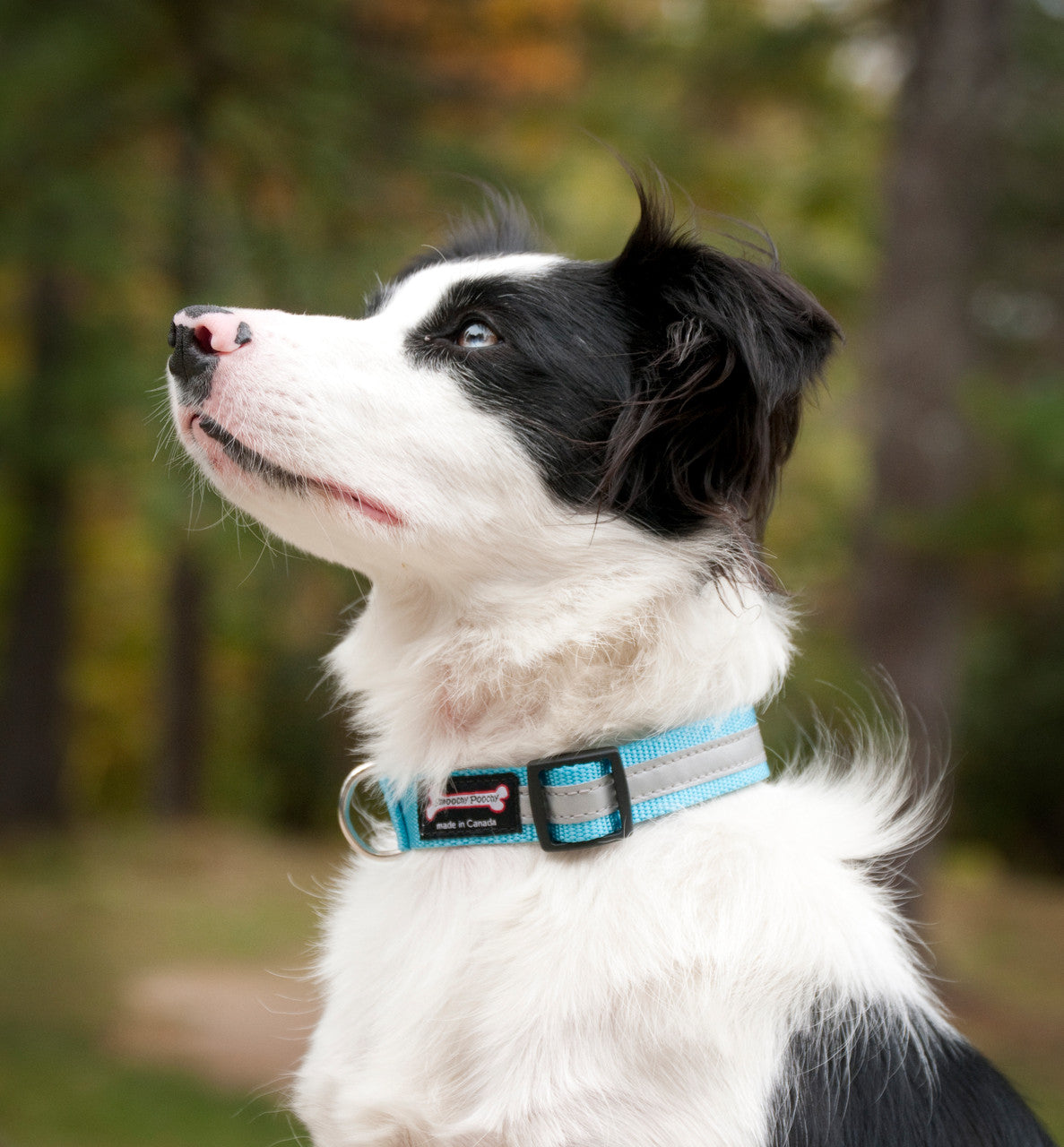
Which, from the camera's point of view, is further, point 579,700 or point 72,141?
point 72,141

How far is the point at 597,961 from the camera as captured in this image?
188cm

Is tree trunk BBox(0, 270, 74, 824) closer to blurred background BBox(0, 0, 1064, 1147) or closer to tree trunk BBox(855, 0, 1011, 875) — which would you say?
blurred background BBox(0, 0, 1064, 1147)

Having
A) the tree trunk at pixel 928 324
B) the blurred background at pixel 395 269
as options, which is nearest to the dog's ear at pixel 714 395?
the blurred background at pixel 395 269

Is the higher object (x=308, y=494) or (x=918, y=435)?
(x=308, y=494)

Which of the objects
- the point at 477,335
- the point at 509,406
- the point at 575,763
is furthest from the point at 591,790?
the point at 477,335

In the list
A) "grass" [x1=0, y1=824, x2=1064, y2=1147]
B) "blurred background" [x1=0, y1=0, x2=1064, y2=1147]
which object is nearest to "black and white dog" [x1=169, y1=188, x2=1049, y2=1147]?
"grass" [x1=0, y1=824, x2=1064, y2=1147]

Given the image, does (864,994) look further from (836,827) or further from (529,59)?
(529,59)

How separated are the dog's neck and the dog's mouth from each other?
165 mm

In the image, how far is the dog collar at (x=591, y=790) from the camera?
76.3 inches

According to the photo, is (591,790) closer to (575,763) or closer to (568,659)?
(575,763)

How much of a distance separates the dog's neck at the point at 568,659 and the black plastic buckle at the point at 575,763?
0.40 ft

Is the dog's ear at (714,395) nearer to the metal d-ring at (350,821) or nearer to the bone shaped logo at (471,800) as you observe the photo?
the bone shaped logo at (471,800)

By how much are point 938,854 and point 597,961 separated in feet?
20.7

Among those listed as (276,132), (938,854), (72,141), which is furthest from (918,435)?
(72,141)
